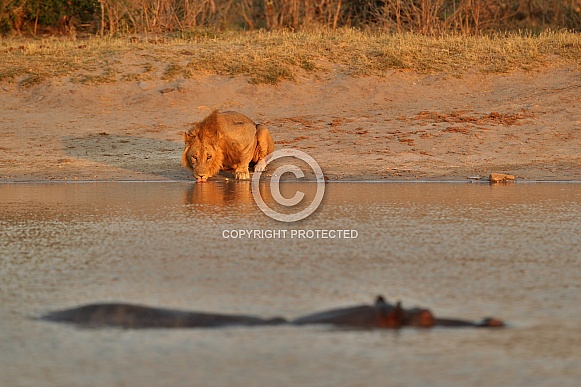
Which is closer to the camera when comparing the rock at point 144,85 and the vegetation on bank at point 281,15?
the rock at point 144,85

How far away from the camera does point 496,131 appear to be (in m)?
13.8

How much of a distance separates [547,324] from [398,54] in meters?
13.3

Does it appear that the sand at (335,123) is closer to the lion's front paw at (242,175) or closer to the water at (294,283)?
the lion's front paw at (242,175)

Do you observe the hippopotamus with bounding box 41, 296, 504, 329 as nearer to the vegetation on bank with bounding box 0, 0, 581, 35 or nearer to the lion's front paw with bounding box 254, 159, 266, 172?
the lion's front paw with bounding box 254, 159, 266, 172

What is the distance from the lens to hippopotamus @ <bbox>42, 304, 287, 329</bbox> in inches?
188

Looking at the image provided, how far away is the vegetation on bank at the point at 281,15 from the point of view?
2128 centimetres

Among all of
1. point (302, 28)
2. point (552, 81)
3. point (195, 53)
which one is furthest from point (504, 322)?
point (302, 28)

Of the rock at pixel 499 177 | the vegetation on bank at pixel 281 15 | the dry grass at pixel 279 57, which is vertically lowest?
the rock at pixel 499 177

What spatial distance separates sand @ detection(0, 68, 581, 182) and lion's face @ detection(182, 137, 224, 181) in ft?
2.02

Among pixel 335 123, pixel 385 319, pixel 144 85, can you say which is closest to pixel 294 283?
pixel 385 319

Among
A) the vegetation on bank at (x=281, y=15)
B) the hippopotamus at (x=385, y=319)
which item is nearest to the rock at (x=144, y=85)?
the vegetation on bank at (x=281, y=15)

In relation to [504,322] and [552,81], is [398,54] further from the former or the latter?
[504,322]

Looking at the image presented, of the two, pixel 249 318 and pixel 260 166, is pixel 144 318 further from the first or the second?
pixel 260 166

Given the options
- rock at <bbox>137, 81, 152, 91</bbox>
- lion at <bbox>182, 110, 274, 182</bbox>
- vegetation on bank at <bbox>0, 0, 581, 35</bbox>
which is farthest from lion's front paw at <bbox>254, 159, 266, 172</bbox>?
vegetation on bank at <bbox>0, 0, 581, 35</bbox>
